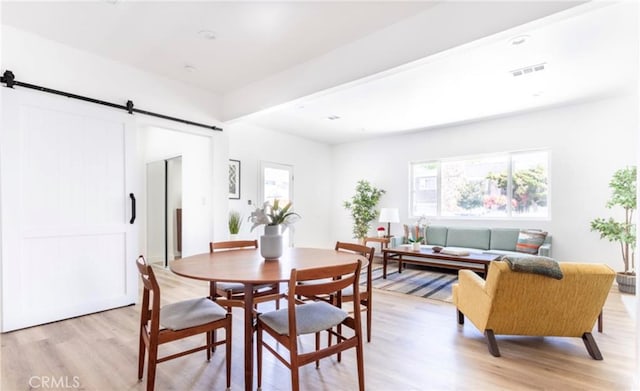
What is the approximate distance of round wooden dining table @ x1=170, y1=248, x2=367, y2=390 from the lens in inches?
67.4

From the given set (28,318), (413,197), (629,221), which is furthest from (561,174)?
(28,318)

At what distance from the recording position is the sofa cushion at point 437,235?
5.70 m

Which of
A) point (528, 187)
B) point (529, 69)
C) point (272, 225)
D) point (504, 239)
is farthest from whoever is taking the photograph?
point (528, 187)

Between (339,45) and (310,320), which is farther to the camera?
(339,45)

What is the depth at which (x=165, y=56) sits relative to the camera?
332 cm

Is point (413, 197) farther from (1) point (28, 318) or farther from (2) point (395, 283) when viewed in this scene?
(1) point (28, 318)

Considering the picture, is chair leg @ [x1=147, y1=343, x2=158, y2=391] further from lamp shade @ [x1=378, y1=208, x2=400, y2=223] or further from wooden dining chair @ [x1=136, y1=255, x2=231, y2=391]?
lamp shade @ [x1=378, y1=208, x2=400, y2=223]

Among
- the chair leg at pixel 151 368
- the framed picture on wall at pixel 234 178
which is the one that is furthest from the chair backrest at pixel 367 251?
the framed picture on wall at pixel 234 178

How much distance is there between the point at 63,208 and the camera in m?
3.04

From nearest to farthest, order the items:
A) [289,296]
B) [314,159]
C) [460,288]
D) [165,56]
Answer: [289,296] < [460,288] < [165,56] < [314,159]

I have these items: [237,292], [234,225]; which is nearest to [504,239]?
[234,225]

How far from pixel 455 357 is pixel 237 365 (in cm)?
153

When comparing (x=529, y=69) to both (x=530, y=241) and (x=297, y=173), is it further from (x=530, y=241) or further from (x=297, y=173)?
(x=297, y=173)

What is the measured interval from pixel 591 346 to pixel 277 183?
16.6 ft
